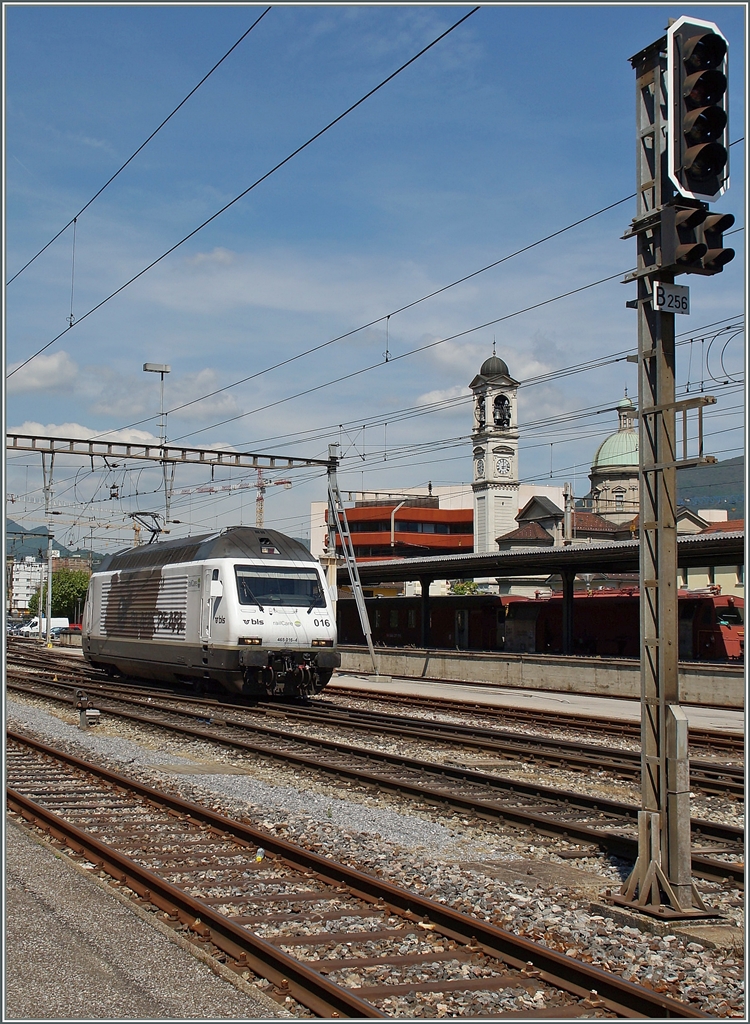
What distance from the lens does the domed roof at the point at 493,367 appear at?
98.9 metres

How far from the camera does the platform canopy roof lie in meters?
27.2

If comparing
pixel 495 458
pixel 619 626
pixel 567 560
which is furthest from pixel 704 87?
pixel 495 458

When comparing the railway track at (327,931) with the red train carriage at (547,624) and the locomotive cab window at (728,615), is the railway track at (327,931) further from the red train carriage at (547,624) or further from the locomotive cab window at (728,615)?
the locomotive cab window at (728,615)

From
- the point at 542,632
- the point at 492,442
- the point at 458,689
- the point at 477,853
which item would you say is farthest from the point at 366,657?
the point at 492,442

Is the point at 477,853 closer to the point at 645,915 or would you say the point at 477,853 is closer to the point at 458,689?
the point at 645,915

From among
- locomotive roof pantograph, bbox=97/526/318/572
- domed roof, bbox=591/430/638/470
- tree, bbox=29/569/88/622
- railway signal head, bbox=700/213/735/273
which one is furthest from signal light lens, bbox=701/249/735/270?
tree, bbox=29/569/88/622

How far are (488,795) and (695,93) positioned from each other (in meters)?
7.91

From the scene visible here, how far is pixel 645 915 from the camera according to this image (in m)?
7.23

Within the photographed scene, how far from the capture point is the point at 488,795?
1186cm

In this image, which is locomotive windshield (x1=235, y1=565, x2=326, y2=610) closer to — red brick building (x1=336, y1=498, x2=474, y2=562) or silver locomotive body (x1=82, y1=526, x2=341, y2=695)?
silver locomotive body (x1=82, y1=526, x2=341, y2=695)

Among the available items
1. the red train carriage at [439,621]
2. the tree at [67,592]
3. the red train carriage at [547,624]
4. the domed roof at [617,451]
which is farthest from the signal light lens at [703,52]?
the tree at [67,592]

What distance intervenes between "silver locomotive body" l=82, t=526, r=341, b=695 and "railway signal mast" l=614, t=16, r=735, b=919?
13691 millimetres

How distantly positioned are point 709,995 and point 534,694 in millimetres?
22541

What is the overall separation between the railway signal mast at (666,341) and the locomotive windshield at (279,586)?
13895 mm
